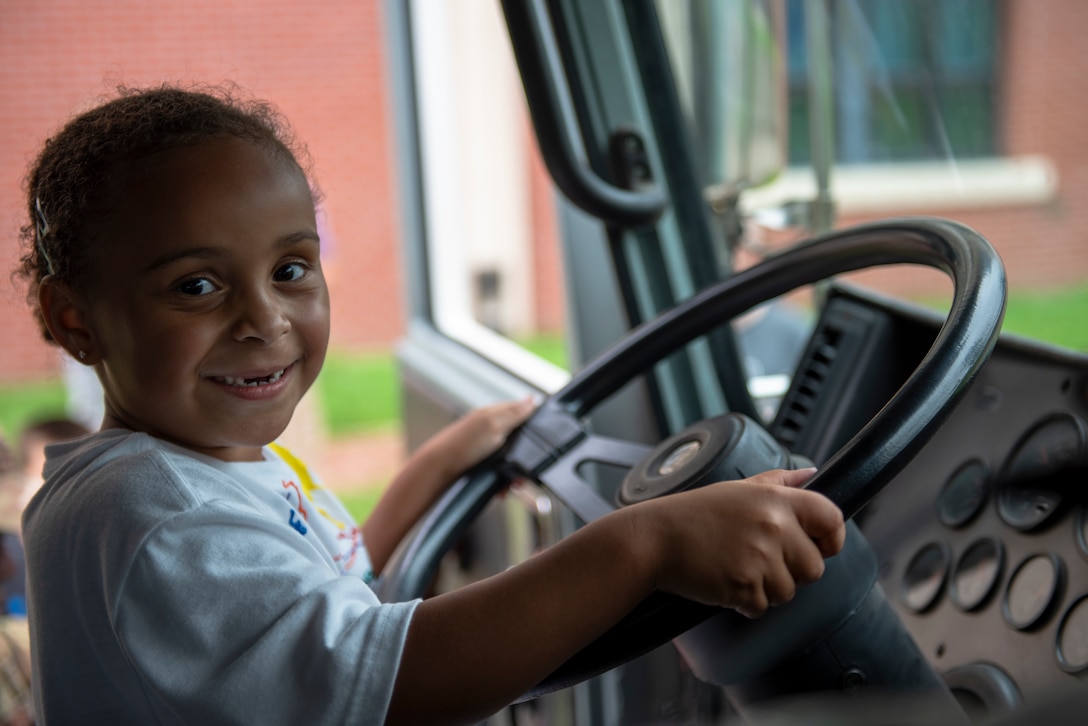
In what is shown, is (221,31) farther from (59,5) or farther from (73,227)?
(73,227)

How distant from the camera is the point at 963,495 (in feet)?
4.27

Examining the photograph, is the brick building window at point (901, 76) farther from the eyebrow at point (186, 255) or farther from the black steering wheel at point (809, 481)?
the eyebrow at point (186, 255)

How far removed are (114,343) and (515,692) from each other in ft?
1.47

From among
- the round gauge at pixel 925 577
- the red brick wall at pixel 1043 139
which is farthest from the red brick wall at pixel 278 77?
the round gauge at pixel 925 577

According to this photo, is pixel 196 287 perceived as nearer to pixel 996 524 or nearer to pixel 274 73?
pixel 996 524

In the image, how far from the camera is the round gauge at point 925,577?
4.20ft

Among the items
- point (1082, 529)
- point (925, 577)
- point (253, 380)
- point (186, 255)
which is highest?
point (186, 255)

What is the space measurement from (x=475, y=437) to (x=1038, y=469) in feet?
2.04

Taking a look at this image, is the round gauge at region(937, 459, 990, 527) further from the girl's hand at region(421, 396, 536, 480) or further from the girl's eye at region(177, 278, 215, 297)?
the girl's eye at region(177, 278, 215, 297)

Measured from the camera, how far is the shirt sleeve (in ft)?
2.65

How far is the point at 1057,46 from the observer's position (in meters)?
2.44

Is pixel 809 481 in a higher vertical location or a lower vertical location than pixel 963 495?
higher

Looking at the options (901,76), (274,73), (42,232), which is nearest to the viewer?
(42,232)

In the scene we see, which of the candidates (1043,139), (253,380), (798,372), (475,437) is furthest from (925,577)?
(1043,139)
